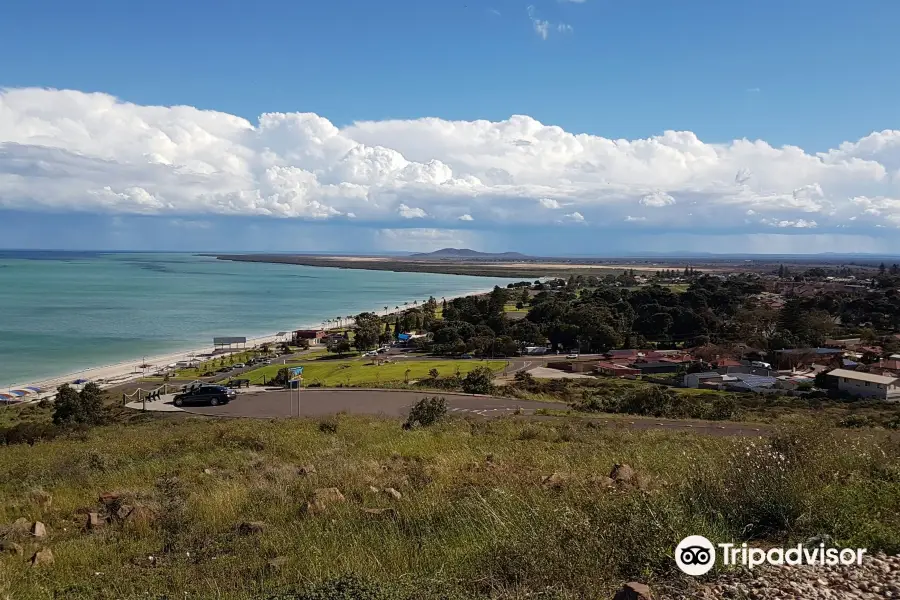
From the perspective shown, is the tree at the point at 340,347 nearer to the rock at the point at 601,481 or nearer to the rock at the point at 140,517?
the rock at the point at 140,517

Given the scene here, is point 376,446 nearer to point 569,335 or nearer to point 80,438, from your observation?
point 80,438

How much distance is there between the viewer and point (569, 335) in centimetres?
6025

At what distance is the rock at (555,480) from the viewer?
6.77 m

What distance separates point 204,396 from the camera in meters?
26.5

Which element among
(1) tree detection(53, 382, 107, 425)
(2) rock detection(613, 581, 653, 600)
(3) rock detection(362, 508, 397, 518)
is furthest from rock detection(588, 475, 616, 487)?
(1) tree detection(53, 382, 107, 425)

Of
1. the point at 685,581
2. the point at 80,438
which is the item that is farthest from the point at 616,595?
the point at 80,438

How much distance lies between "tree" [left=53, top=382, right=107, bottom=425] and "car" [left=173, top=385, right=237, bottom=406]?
3.08 m

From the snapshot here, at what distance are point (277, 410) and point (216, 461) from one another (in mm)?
14906

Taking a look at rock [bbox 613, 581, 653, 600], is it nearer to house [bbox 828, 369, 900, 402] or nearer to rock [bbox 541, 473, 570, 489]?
rock [bbox 541, 473, 570, 489]

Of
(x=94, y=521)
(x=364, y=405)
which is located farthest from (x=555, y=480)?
(x=364, y=405)

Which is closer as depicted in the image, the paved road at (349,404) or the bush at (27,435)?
the bush at (27,435)

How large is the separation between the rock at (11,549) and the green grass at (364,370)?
97.2 ft

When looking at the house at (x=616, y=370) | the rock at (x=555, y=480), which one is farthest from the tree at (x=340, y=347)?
the rock at (x=555, y=480)

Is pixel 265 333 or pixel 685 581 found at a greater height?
pixel 685 581
